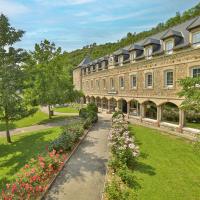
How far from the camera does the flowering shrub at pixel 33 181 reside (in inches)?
286

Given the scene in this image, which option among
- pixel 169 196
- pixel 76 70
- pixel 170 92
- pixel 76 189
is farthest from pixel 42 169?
pixel 76 70

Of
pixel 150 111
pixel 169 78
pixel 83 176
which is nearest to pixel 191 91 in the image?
pixel 83 176

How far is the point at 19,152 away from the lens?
14.9m

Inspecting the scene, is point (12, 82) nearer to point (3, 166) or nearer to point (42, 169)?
point (3, 166)

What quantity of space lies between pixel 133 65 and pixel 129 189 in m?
18.5

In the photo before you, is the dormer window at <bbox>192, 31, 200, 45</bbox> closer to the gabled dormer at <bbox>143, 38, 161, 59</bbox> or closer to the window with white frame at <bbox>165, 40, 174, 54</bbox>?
the window with white frame at <bbox>165, 40, 174, 54</bbox>

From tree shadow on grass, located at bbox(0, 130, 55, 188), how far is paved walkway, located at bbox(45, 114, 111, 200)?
345cm

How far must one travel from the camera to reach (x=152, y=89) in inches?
826

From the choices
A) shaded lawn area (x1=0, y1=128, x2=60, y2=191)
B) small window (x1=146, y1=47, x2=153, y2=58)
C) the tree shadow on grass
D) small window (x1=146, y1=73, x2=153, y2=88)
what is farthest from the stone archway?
the tree shadow on grass

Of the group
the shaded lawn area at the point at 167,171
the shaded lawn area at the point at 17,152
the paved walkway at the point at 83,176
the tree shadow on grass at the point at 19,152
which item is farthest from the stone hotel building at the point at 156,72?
the tree shadow on grass at the point at 19,152

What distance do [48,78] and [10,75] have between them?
12.5 metres

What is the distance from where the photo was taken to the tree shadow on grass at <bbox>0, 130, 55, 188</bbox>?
12.0 m

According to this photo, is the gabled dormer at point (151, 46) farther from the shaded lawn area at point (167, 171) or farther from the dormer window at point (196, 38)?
the shaded lawn area at point (167, 171)

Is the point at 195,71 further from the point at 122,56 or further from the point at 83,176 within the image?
the point at 83,176
